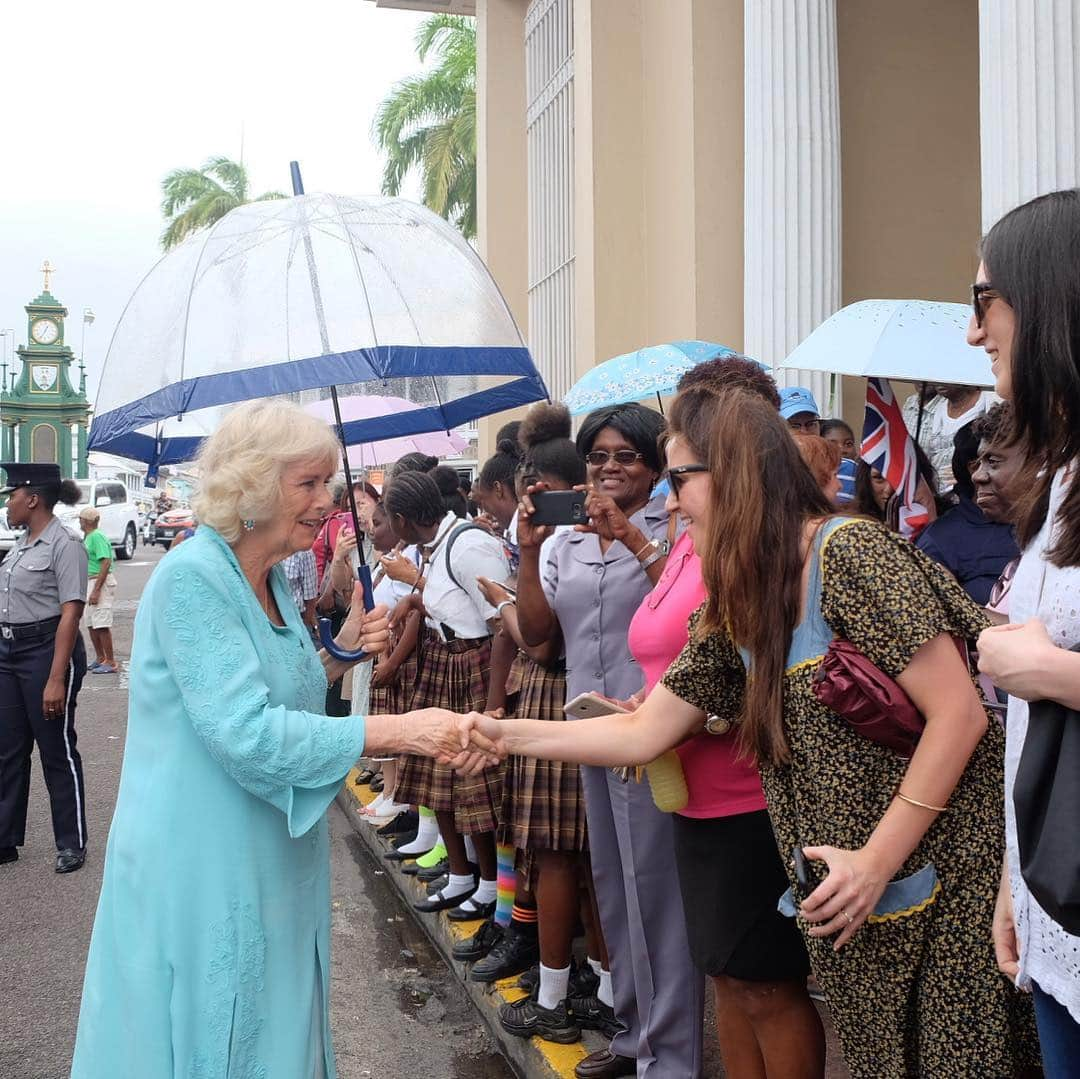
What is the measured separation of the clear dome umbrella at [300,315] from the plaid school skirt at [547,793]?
795 mm

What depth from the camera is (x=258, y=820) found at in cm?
259

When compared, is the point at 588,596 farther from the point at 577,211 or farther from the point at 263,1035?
the point at 577,211

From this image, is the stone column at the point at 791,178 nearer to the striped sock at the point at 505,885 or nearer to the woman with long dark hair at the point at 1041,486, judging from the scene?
the striped sock at the point at 505,885

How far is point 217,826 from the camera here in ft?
8.35

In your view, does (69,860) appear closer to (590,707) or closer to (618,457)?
(618,457)

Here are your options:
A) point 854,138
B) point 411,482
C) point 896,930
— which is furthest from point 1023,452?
point 854,138

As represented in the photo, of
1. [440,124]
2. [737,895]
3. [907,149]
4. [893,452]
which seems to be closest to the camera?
[737,895]

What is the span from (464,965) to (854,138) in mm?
6262

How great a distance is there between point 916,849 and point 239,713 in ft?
4.64

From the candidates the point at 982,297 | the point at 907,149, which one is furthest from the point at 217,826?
the point at 907,149

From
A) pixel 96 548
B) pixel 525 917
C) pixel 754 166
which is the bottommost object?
pixel 525 917

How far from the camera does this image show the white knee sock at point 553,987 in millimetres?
4195

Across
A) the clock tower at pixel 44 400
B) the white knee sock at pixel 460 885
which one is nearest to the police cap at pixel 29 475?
the white knee sock at pixel 460 885

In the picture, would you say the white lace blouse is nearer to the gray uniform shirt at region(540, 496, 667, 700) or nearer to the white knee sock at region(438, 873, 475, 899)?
the gray uniform shirt at region(540, 496, 667, 700)
